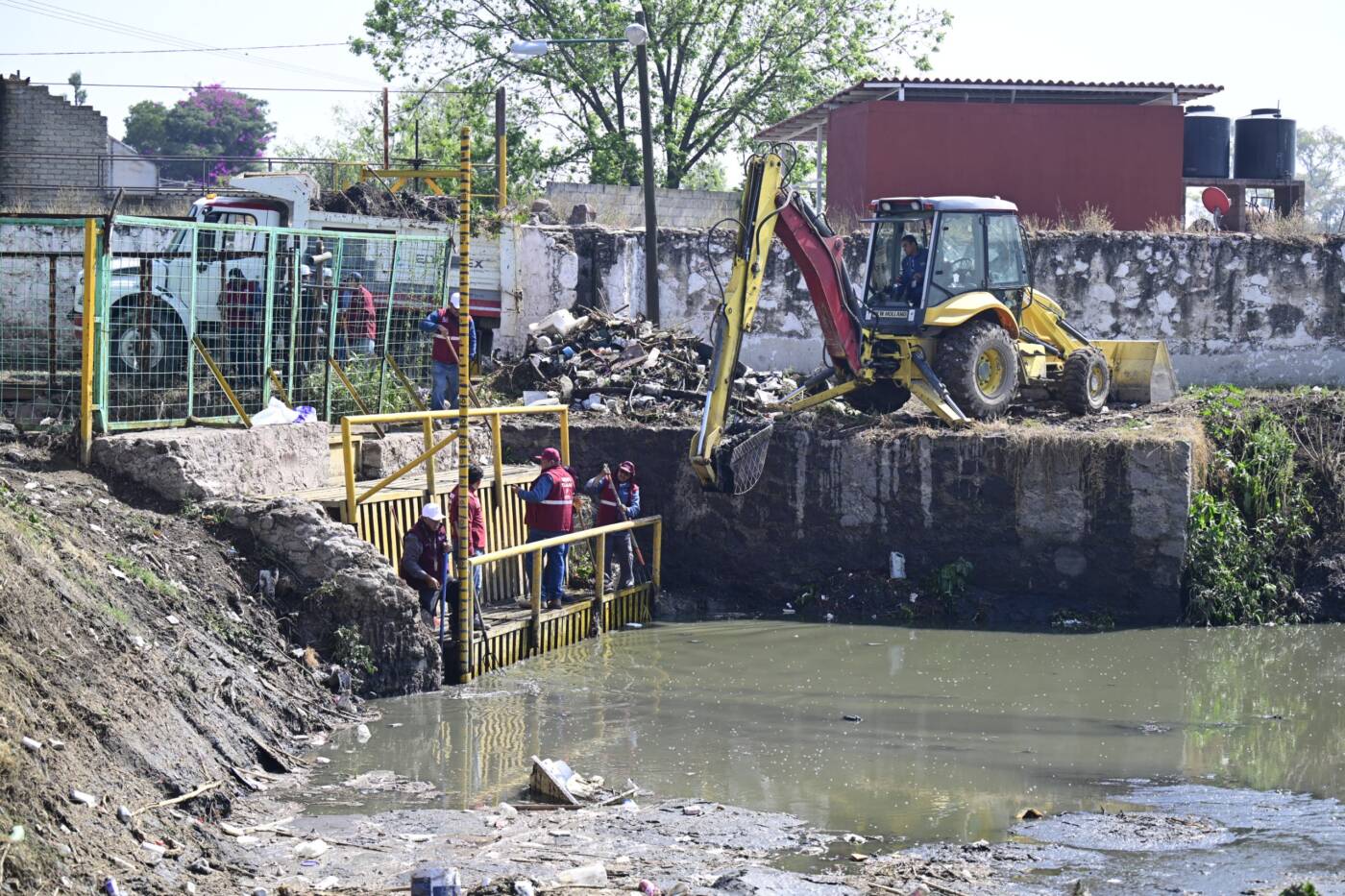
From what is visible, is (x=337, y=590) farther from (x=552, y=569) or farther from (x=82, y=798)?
(x=82, y=798)

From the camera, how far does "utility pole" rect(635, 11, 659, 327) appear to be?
20.6 meters

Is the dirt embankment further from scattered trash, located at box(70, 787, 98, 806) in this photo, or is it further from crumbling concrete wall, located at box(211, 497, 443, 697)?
crumbling concrete wall, located at box(211, 497, 443, 697)

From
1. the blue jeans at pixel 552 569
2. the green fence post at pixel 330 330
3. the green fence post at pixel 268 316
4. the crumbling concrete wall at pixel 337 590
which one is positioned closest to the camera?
the crumbling concrete wall at pixel 337 590

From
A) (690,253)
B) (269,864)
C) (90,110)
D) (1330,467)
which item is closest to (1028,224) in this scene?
(690,253)

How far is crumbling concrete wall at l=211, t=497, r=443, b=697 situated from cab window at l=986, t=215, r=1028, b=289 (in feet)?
27.0

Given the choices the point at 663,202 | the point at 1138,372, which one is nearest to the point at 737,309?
the point at 1138,372

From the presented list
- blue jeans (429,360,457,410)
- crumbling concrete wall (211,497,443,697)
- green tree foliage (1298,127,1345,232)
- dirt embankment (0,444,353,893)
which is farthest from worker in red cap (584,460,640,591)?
green tree foliage (1298,127,1345,232)

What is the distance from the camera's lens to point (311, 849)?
26.4 feet

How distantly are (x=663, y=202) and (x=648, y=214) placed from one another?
33.6 feet

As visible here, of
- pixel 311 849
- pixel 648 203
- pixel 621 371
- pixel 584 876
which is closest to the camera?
pixel 584 876

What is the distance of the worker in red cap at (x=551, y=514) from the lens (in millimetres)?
14453

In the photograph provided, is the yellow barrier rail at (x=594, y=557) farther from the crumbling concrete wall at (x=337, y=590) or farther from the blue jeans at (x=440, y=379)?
the blue jeans at (x=440, y=379)

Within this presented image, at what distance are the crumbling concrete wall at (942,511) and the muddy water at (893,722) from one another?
978mm

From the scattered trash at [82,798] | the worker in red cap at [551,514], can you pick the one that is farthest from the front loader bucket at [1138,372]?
the scattered trash at [82,798]
